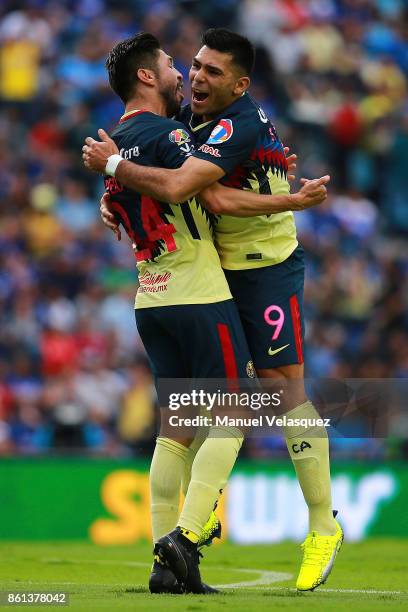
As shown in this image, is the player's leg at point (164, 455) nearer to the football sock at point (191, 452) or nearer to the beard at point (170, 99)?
the football sock at point (191, 452)

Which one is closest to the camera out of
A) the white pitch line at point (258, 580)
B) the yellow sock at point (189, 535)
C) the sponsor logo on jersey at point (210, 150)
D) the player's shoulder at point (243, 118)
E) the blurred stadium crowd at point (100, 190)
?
the yellow sock at point (189, 535)

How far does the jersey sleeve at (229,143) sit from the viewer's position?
613 cm

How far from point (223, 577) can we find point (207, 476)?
5.25ft

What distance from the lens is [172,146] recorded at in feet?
20.2

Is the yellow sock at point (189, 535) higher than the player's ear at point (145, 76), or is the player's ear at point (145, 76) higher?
the player's ear at point (145, 76)

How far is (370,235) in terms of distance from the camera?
16.7 m

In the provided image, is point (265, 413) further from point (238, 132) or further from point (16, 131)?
point (16, 131)

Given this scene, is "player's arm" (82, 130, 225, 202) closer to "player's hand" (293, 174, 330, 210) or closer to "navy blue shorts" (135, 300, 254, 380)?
"player's hand" (293, 174, 330, 210)

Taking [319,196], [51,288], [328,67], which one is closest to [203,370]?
[319,196]

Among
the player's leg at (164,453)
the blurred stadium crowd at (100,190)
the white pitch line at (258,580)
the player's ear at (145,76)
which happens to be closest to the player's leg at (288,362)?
the white pitch line at (258,580)

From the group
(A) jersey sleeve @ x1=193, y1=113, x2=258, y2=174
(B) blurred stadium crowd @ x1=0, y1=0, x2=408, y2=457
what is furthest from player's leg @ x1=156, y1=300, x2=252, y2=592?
(B) blurred stadium crowd @ x1=0, y1=0, x2=408, y2=457

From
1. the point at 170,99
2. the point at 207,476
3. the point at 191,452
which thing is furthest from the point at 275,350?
the point at 170,99

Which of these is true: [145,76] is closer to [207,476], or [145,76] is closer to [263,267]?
[263,267]

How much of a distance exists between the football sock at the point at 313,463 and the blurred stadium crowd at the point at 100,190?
18.1 feet
